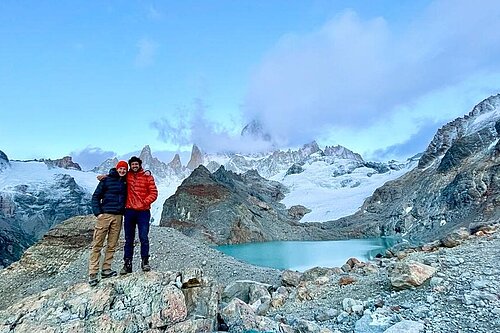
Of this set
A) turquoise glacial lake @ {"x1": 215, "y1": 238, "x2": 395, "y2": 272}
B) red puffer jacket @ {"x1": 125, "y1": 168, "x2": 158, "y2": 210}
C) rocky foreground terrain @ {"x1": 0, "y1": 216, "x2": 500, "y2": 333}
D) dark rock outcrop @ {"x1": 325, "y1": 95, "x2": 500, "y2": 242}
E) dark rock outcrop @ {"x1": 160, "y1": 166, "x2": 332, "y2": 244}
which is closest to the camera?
rocky foreground terrain @ {"x1": 0, "y1": 216, "x2": 500, "y2": 333}

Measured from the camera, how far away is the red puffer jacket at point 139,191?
950 cm

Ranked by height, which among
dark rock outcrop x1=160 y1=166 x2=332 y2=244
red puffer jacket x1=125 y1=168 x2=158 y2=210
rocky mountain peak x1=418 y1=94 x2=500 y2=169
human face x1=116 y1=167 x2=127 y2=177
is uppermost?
rocky mountain peak x1=418 y1=94 x2=500 y2=169

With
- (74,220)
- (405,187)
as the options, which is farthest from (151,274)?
(405,187)

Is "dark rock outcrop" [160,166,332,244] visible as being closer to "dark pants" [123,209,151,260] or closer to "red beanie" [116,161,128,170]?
"dark pants" [123,209,151,260]

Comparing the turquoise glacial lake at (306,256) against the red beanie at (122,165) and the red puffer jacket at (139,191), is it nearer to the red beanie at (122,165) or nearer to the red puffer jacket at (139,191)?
the red puffer jacket at (139,191)

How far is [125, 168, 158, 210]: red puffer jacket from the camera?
31.2 feet

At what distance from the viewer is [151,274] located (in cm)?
853

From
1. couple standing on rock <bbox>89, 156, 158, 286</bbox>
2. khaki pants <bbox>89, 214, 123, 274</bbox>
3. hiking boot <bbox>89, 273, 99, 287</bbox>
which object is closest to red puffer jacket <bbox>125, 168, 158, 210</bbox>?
couple standing on rock <bbox>89, 156, 158, 286</bbox>

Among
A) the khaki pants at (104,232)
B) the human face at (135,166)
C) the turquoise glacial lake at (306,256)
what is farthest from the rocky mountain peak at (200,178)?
the human face at (135,166)

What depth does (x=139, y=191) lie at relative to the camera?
9.53 metres

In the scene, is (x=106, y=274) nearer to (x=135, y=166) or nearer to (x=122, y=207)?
(x=122, y=207)

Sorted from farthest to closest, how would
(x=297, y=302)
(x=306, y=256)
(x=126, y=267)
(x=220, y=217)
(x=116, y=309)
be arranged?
(x=220, y=217), (x=306, y=256), (x=297, y=302), (x=126, y=267), (x=116, y=309)

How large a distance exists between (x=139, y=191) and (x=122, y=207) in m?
0.51

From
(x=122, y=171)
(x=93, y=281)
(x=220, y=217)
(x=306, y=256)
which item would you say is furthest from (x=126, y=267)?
(x=220, y=217)
